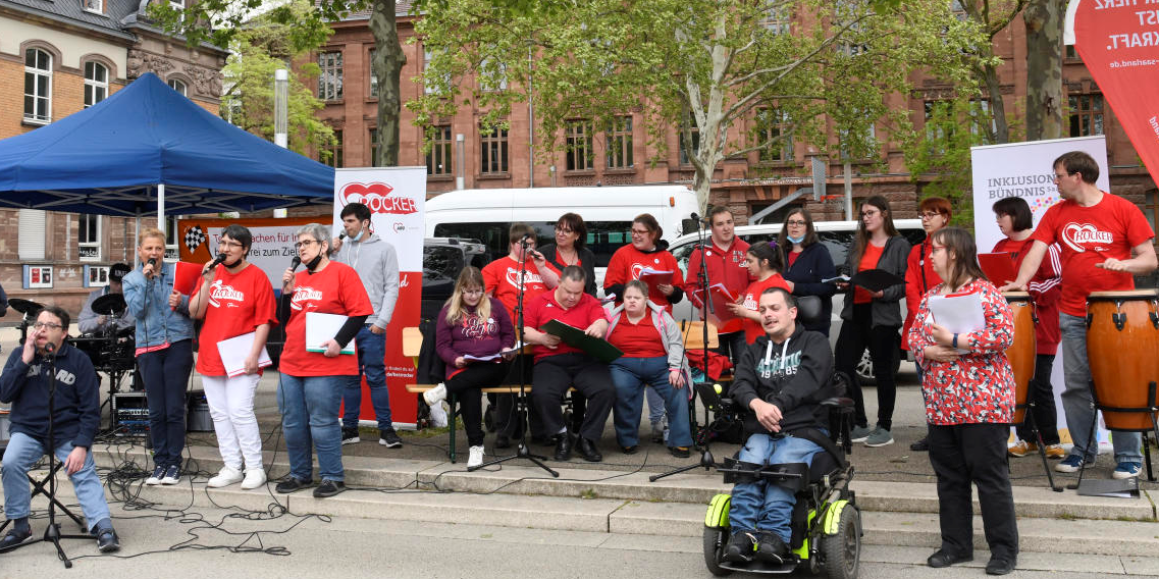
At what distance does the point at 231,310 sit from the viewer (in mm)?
7164

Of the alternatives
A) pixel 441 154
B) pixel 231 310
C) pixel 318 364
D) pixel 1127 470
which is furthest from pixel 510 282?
pixel 441 154

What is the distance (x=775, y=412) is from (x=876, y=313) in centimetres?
288

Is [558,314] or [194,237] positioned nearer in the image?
[558,314]

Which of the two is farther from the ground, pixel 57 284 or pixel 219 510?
pixel 57 284

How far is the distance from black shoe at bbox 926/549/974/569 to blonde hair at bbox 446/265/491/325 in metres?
3.77

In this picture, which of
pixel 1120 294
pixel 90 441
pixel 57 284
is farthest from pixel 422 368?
pixel 57 284

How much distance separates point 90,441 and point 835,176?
1430 inches

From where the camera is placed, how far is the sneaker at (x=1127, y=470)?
612cm

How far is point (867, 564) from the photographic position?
5324 millimetres

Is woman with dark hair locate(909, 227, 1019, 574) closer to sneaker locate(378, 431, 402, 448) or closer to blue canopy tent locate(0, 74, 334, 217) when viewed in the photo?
sneaker locate(378, 431, 402, 448)

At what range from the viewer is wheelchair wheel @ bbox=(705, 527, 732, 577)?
492 centimetres

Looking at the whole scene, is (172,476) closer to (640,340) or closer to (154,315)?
(154,315)

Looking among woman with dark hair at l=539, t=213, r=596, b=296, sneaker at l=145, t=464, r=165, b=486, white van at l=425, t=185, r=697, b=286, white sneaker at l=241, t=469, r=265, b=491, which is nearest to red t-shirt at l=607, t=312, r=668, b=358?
woman with dark hair at l=539, t=213, r=596, b=296

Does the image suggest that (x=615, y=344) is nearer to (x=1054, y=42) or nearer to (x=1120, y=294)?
(x=1120, y=294)
